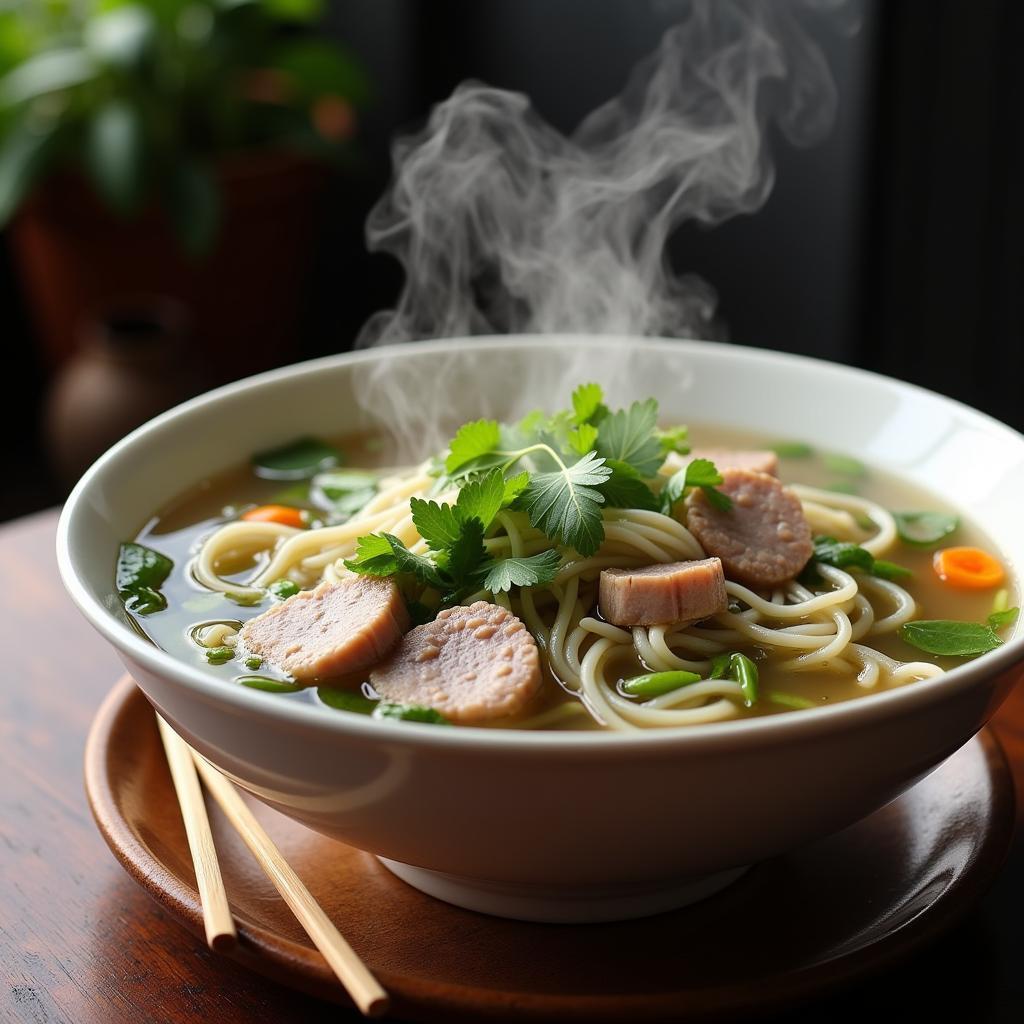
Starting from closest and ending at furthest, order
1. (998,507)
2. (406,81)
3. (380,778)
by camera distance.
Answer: (380,778), (998,507), (406,81)

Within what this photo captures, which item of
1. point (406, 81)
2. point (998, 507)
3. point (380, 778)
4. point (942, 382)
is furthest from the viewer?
point (406, 81)

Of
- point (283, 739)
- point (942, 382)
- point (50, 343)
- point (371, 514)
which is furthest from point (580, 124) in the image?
point (283, 739)

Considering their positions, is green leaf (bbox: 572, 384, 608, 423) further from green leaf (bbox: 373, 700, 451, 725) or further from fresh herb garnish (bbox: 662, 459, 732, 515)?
green leaf (bbox: 373, 700, 451, 725)

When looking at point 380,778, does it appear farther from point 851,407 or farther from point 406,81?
point 406,81

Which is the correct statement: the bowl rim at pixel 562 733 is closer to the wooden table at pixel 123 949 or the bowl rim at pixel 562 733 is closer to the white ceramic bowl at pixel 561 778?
the white ceramic bowl at pixel 561 778

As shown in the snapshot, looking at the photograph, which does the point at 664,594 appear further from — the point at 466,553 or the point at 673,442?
the point at 673,442
